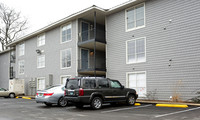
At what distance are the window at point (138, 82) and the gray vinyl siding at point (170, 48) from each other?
363 mm

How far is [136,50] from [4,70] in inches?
1042

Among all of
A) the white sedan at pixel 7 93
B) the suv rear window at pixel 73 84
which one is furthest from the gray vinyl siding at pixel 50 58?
the suv rear window at pixel 73 84

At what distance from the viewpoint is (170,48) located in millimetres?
14648

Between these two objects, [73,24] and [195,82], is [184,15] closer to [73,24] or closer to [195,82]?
[195,82]

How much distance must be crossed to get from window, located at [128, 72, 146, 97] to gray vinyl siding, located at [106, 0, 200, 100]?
1.19 ft

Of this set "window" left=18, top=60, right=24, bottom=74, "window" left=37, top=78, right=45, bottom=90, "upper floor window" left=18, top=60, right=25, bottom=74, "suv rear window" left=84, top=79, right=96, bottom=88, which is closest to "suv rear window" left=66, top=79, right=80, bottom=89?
"suv rear window" left=84, top=79, right=96, bottom=88

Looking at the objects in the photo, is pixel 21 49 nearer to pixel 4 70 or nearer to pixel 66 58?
pixel 4 70

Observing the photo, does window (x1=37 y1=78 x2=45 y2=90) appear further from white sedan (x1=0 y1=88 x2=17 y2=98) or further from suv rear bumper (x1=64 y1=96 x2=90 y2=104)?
suv rear bumper (x1=64 y1=96 x2=90 y2=104)

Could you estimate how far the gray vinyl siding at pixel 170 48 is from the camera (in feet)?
44.5

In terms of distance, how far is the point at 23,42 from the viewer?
2947 centimetres

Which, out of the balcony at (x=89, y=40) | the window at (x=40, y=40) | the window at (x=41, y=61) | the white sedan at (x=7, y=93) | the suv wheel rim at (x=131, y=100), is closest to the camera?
the suv wheel rim at (x=131, y=100)

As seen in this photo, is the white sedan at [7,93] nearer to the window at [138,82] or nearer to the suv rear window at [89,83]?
the window at [138,82]

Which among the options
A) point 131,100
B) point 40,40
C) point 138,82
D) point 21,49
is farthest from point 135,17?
point 21,49

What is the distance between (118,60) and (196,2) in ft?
23.6
